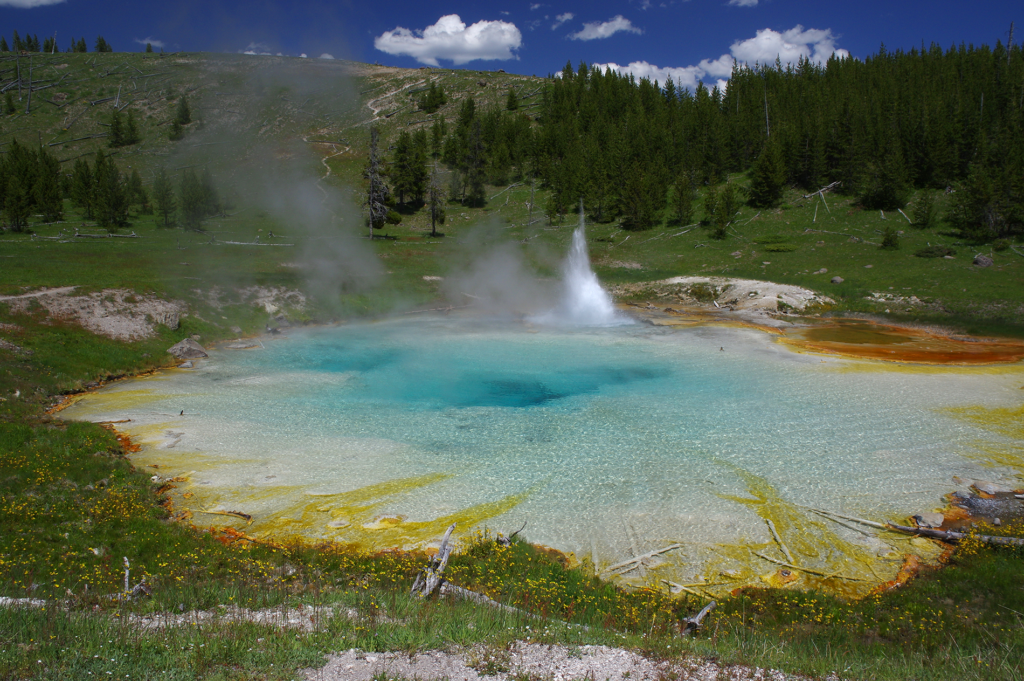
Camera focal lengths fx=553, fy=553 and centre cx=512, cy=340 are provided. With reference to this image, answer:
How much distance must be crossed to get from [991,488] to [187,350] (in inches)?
1047

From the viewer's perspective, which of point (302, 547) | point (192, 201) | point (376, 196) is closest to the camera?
point (302, 547)

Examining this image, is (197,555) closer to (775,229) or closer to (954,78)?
(775,229)

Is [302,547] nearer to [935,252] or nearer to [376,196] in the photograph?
[935,252]

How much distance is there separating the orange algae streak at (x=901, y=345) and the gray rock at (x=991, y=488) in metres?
11.5

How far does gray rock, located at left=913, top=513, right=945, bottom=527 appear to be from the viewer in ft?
33.5

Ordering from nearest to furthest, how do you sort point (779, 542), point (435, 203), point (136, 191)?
point (779, 542) < point (136, 191) < point (435, 203)

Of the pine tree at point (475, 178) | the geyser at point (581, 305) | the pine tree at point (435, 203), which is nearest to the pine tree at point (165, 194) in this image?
the pine tree at point (435, 203)

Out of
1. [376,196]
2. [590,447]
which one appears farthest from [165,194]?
[590,447]

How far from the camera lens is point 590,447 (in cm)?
1370

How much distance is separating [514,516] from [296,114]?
3210 centimetres

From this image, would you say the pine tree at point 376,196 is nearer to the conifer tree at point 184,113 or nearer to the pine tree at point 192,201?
the pine tree at point 192,201

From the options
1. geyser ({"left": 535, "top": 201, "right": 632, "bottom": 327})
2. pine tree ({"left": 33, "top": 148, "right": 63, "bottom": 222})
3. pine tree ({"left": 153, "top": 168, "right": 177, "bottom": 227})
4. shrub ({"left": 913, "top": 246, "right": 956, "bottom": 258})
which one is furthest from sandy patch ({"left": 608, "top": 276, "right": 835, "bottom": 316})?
pine tree ({"left": 33, "top": 148, "right": 63, "bottom": 222})

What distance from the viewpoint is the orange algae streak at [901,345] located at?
2211 cm

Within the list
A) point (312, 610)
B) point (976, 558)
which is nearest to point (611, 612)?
point (312, 610)
